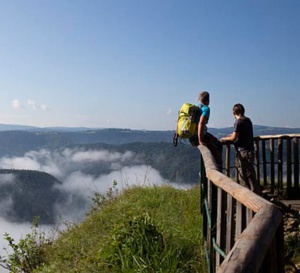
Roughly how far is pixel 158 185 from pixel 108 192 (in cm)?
153

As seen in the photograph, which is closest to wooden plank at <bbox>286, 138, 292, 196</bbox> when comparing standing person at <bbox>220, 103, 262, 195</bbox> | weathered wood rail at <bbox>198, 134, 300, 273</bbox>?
standing person at <bbox>220, 103, 262, 195</bbox>

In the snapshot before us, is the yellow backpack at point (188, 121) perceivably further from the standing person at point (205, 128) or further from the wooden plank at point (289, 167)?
the wooden plank at point (289, 167)

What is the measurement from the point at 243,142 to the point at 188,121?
145 centimetres

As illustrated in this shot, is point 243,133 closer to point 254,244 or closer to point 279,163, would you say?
point 279,163

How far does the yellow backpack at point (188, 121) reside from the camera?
649 centimetres

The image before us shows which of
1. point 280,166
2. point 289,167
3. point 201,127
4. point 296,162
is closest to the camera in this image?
point 201,127

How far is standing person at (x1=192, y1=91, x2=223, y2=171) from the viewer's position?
6230 millimetres

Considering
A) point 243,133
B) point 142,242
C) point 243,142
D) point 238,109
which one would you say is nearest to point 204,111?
point 238,109

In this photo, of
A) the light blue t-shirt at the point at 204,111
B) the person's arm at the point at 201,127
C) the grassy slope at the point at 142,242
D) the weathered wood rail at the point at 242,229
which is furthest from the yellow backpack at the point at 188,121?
the weathered wood rail at the point at 242,229

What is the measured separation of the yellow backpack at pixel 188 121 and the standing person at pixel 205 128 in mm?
97

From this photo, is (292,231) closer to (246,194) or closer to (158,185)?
(246,194)

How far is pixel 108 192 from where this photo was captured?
10.9m

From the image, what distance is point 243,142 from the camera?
7281 millimetres

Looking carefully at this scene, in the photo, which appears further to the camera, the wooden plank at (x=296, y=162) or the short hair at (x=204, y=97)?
the wooden plank at (x=296, y=162)
